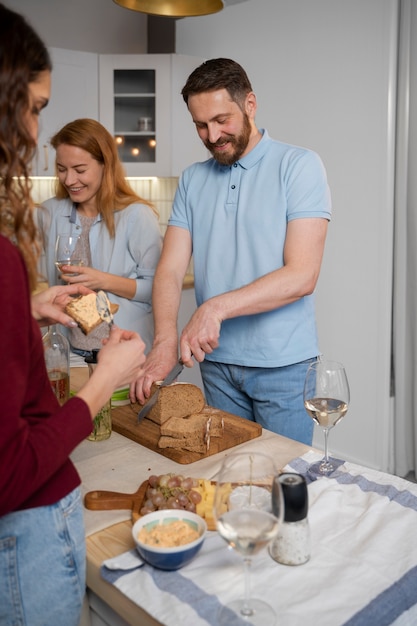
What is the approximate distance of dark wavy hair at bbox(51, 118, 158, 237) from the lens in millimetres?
2490

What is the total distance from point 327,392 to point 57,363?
0.75 m

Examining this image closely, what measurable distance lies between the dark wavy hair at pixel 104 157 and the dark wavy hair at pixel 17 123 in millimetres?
1601

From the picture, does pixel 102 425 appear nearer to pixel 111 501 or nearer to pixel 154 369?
pixel 154 369

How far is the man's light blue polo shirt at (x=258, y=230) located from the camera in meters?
1.96

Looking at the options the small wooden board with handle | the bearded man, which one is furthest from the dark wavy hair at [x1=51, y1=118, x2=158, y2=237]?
the small wooden board with handle

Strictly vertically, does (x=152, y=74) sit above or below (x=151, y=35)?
below

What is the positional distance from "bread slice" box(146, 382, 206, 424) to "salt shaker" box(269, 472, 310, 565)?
599 mm

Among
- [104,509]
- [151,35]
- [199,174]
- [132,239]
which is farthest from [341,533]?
[151,35]

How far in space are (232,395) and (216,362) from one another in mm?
119

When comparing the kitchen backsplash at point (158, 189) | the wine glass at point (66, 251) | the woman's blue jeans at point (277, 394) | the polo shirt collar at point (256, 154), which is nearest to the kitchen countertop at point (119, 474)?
the woman's blue jeans at point (277, 394)

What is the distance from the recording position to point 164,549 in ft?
3.25

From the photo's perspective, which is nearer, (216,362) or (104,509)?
(104,509)

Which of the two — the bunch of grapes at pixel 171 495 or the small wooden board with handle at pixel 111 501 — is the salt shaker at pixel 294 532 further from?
the small wooden board with handle at pixel 111 501

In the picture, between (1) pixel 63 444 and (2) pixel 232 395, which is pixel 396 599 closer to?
(1) pixel 63 444
